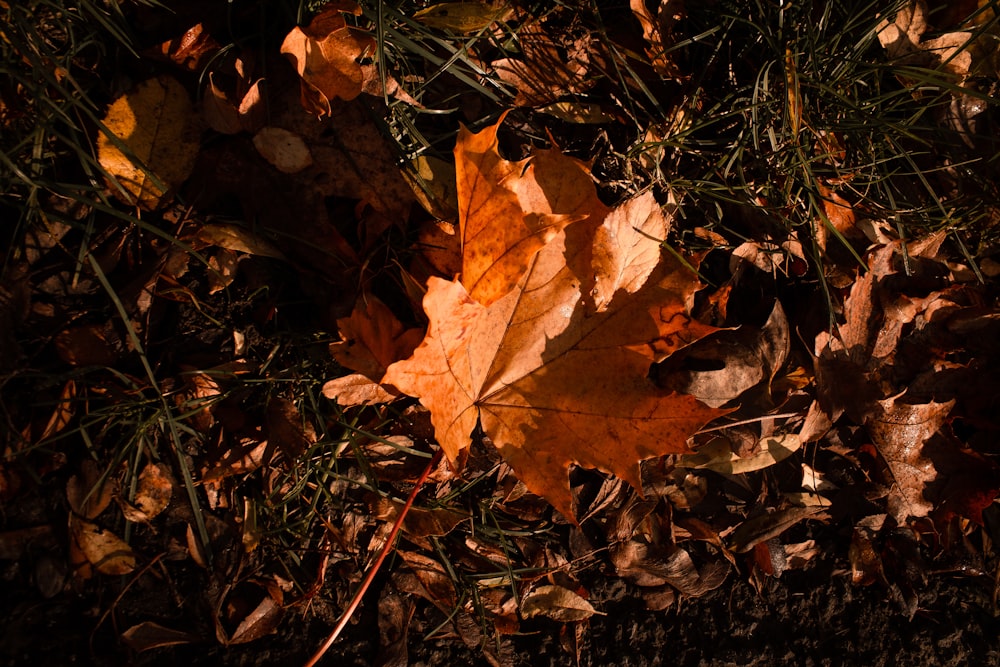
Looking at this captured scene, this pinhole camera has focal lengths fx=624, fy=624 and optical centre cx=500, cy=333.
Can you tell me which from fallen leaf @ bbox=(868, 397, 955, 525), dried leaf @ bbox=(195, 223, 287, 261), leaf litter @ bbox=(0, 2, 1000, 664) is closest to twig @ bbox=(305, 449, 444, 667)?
leaf litter @ bbox=(0, 2, 1000, 664)

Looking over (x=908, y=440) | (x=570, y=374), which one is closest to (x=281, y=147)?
(x=570, y=374)

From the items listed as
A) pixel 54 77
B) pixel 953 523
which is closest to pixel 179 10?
pixel 54 77

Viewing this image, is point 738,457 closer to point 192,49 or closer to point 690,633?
point 690,633

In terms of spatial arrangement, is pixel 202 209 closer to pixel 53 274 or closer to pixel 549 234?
pixel 53 274

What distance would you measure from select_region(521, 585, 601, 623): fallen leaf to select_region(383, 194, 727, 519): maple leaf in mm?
495

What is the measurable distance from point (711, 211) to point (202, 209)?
→ 1267 millimetres

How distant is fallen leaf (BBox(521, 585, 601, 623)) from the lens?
61.9 inches

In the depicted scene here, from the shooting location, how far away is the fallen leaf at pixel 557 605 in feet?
5.16

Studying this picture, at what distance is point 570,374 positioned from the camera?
129 cm

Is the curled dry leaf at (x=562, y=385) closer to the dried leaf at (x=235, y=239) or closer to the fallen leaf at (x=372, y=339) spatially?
the fallen leaf at (x=372, y=339)

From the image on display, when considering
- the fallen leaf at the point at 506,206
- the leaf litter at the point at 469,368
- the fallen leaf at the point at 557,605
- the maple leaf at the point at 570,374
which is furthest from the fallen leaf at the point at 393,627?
the fallen leaf at the point at 506,206

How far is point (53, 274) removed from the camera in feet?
4.79

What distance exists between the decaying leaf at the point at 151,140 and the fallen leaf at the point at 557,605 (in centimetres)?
131

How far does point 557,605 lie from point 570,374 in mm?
670
